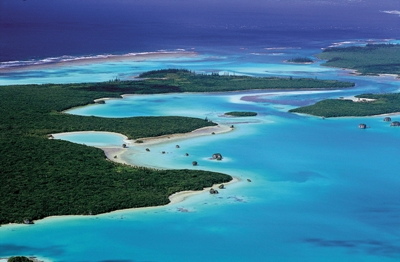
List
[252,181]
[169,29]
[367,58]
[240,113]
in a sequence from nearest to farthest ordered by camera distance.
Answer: [252,181] < [240,113] < [367,58] < [169,29]

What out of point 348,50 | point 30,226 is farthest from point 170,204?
point 348,50

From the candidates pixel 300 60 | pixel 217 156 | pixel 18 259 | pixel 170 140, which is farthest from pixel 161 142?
pixel 300 60

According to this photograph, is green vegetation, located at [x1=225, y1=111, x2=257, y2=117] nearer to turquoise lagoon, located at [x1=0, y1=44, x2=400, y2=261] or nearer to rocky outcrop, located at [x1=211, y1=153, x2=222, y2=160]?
turquoise lagoon, located at [x1=0, y1=44, x2=400, y2=261]

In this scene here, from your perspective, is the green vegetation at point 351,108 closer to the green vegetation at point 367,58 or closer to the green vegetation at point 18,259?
the green vegetation at point 367,58

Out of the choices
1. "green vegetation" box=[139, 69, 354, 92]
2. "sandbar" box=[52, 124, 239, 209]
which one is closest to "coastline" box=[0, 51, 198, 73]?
"green vegetation" box=[139, 69, 354, 92]

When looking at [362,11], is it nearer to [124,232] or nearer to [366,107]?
[366,107]

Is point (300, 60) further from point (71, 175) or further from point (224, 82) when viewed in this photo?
point (71, 175)

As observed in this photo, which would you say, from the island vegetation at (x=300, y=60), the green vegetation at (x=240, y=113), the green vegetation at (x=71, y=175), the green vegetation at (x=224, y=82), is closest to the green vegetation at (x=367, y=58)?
the island vegetation at (x=300, y=60)
